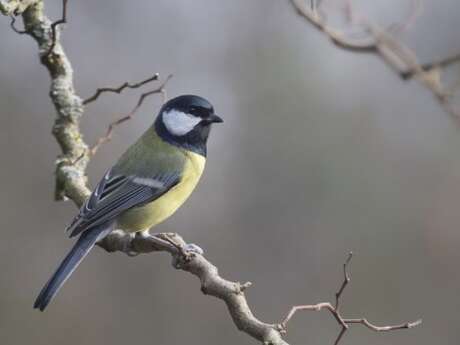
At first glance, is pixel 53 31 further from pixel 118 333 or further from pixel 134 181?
pixel 118 333

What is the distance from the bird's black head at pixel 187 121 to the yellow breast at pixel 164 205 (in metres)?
0.07

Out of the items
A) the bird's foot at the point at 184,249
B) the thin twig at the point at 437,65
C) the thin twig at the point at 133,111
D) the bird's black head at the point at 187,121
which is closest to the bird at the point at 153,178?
the bird's black head at the point at 187,121

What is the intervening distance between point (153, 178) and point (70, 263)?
26.2 inches

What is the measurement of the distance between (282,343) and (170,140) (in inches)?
68.9

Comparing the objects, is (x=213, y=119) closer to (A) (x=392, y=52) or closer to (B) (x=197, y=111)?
(B) (x=197, y=111)

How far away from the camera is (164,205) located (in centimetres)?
365

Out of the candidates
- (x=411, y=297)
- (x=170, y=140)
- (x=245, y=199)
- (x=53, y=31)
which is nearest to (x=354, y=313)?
(x=411, y=297)

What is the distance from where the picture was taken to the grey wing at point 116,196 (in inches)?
131

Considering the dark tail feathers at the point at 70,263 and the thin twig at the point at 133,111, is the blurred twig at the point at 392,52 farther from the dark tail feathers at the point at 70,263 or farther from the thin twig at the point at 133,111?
the dark tail feathers at the point at 70,263

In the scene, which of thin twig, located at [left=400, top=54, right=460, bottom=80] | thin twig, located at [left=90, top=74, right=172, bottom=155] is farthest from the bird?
thin twig, located at [left=400, top=54, right=460, bottom=80]

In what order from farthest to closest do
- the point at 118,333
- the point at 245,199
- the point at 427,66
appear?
1. the point at 245,199
2. the point at 118,333
3. the point at 427,66

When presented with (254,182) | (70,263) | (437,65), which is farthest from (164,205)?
(254,182)

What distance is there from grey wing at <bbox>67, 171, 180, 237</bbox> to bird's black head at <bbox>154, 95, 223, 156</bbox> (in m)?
0.23

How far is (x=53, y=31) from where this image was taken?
3342 millimetres
